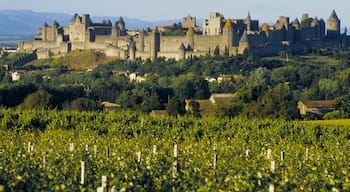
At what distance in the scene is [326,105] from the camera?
44844 mm

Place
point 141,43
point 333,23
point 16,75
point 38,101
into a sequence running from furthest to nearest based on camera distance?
point 333,23 → point 141,43 → point 16,75 → point 38,101

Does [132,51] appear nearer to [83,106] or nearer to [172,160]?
[83,106]

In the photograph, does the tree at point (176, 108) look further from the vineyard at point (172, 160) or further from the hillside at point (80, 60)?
the hillside at point (80, 60)

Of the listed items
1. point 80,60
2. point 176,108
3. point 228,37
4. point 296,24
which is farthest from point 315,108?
point 296,24

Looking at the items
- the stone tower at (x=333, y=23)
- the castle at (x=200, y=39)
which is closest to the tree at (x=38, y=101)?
the castle at (x=200, y=39)

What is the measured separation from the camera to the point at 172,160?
12.5 metres

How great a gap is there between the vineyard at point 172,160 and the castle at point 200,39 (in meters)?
50.4

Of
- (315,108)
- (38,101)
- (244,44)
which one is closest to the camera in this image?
(38,101)

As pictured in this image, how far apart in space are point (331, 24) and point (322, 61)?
20.6 m

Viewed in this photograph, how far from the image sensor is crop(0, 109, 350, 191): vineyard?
9.78m

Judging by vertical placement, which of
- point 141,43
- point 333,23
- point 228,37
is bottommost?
point 141,43

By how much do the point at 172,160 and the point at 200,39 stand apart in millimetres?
63638

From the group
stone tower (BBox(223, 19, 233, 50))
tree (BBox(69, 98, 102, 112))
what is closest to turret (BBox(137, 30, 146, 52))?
stone tower (BBox(223, 19, 233, 50))

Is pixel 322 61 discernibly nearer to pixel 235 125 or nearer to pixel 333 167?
pixel 235 125
